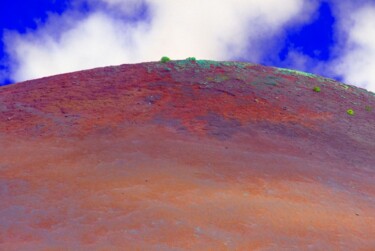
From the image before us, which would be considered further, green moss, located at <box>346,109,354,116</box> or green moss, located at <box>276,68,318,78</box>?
green moss, located at <box>276,68,318,78</box>

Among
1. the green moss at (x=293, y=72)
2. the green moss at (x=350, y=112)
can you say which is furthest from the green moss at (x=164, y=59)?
the green moss at (x=350, y=112)

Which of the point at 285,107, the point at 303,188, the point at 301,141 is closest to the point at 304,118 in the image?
the point at 285,107

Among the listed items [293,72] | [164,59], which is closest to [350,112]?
[293,72]

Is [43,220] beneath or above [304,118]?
beneath

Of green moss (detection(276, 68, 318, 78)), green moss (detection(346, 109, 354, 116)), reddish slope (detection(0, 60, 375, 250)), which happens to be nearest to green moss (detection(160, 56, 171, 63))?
reddish slope (detection(0, 60, 375, 250))

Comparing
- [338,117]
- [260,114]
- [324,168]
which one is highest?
[338,117]

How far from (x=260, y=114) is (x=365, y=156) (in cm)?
335

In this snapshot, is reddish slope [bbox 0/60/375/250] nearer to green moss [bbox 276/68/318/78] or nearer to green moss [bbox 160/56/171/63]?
green moss [bbox 160/56/171/63]

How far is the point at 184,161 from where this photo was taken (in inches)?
398

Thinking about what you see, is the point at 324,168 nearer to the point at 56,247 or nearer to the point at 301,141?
the point at 301,141

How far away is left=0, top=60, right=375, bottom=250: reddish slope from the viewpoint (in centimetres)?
685

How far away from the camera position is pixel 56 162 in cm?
983

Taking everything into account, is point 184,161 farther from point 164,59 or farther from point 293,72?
point 293,72

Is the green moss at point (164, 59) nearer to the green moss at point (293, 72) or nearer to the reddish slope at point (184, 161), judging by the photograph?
the reddish slope at point (184, 161)
